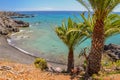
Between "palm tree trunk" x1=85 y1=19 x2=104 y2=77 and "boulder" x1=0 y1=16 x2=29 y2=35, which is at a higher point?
"boulder" x1=0 y1=16 x2=29 y2=35

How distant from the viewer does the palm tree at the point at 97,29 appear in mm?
13555

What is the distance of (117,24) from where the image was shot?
16203 mm

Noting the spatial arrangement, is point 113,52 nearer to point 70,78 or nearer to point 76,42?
point 76,42

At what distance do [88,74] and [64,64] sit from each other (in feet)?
44.1

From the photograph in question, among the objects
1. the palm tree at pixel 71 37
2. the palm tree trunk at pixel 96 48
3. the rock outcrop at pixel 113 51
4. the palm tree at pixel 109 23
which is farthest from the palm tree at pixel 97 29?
the rock outcrop at pixel 113 51

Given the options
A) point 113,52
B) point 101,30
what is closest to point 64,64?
point 113,52

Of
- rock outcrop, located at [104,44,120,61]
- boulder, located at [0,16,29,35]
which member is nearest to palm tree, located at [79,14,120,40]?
rock outcrop, located at [104,44,120,61]

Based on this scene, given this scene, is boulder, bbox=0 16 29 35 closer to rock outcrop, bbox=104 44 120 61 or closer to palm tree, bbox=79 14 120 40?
rock outcrop, bbox=104 44 120 61

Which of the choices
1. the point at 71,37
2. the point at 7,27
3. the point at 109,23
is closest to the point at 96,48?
the point at 109,23

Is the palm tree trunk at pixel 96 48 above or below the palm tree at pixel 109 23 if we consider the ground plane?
below

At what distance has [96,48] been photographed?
14.7 meters

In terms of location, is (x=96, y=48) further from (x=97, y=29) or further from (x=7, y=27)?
(x=7, y=27)

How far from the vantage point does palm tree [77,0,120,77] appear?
13.6 meters

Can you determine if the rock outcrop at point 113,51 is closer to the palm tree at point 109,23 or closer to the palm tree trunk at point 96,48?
the palm tree at point 109,23
